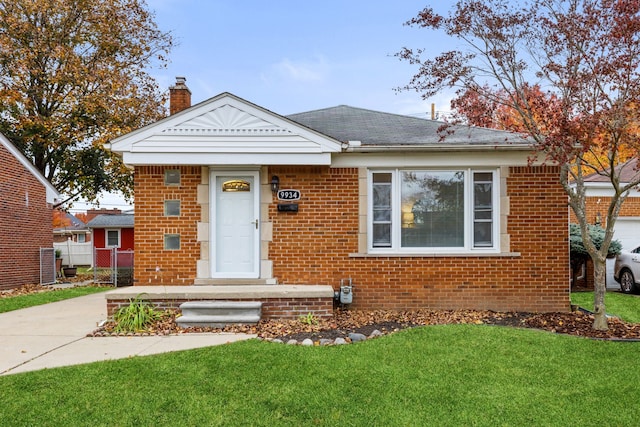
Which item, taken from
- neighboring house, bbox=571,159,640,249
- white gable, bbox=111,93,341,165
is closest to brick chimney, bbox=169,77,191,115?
white gable, bbox=111,93,341,165

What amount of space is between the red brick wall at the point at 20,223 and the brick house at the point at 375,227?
30.4 feet

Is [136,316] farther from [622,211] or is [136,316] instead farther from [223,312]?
[622,211]

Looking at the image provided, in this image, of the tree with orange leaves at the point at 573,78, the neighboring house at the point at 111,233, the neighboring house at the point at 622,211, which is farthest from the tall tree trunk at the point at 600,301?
the neighboring house at the point at 111,233

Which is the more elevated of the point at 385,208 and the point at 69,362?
the point at 385,208

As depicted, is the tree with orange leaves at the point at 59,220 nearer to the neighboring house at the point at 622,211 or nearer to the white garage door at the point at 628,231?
the neighboring house at the point at 622,211

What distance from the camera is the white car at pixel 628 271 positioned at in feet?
39.1

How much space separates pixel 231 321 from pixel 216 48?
11355 millimetres

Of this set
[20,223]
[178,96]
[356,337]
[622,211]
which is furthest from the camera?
[622,211]

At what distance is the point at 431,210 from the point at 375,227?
1089mm

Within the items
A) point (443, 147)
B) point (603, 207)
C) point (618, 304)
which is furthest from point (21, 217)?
point (603, 207)

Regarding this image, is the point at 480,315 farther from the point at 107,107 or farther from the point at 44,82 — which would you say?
the point at 44,82

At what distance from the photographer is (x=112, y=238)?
31.9 metres

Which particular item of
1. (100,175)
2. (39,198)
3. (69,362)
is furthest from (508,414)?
(100,175)

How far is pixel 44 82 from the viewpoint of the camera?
1820 centimetres
